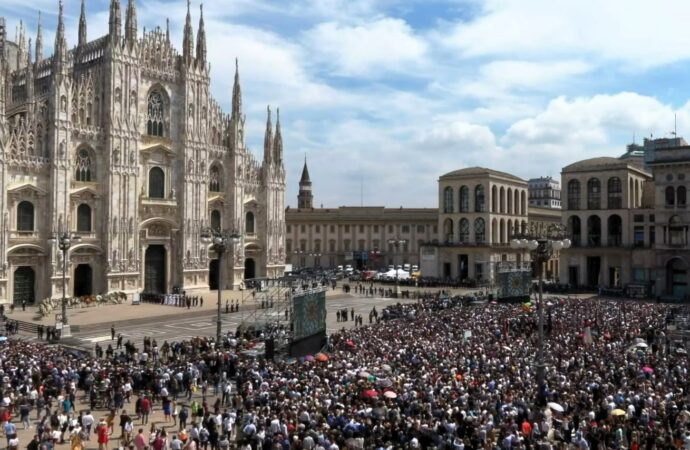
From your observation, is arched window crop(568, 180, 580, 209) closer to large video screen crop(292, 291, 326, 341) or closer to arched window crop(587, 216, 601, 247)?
arched window crop(587, 216, 601, 247)

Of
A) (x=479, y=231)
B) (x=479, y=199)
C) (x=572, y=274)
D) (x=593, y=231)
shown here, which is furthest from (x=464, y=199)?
(x=572, y=274)

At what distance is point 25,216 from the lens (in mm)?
45875

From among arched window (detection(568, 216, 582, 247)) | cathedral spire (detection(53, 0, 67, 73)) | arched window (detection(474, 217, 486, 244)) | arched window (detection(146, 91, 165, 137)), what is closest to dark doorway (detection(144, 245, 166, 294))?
arched window (detection(146, 91, 165, 137))

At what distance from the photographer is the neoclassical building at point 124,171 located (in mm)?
46188

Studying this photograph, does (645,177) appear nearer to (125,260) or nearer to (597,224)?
(597,224)

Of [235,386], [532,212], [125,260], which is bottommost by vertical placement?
[235,386]

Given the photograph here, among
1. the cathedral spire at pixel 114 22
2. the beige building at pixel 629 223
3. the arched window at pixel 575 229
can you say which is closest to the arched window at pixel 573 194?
the beige building at pixel 629 223

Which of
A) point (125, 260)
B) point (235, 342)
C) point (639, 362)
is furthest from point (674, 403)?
point (125, 260)

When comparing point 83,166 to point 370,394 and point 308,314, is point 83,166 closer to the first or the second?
point 308,314

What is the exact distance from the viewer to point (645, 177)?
2795 inches

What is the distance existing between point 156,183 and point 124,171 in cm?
401

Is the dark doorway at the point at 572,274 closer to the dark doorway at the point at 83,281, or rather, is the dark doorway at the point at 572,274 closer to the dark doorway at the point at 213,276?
the dark doorway at the point at 213,276

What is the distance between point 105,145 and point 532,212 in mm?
61793

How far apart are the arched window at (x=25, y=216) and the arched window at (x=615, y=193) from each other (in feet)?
178
